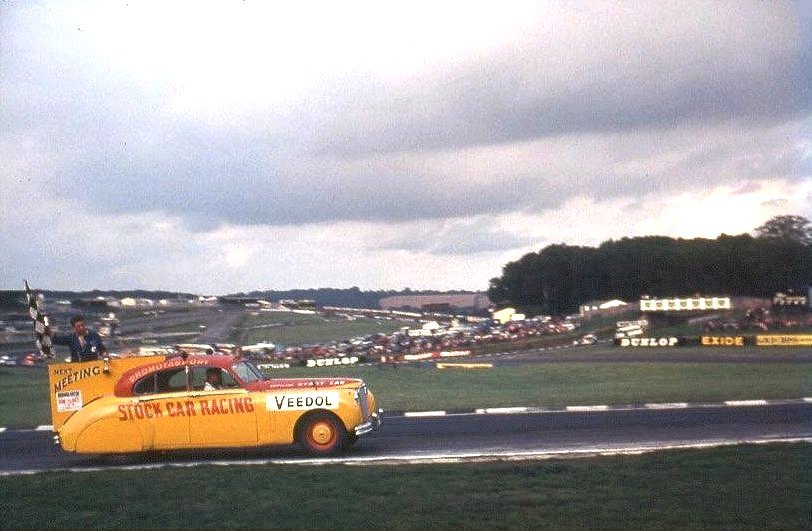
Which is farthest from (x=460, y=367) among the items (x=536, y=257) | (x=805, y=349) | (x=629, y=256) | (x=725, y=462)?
(x=536, y=257)

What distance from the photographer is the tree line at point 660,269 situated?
282 ft

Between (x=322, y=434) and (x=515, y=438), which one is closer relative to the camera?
(x=322, y=434)

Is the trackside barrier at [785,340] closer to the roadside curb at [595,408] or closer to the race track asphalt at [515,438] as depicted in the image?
the roadside curb at [595,408]

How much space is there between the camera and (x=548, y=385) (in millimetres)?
31828

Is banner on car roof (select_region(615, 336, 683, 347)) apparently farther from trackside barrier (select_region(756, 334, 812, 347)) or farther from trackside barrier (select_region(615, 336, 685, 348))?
trackside barrier (select_region(756, 334, 812, 347))

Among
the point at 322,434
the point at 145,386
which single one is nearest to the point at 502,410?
the point at 322,434

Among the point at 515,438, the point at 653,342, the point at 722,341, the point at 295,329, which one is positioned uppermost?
the point at 295,329

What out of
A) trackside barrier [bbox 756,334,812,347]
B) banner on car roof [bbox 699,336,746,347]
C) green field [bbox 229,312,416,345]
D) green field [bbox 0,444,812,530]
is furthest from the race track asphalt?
banner on car roof [bbox 699,336,746,347]

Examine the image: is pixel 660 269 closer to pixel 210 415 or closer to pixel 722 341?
pixel 722 341

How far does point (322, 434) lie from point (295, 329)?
38.8 metres

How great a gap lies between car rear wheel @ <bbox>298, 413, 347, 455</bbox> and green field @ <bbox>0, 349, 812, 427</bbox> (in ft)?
28.9

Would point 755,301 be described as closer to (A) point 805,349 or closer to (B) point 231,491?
(A) point 805,349

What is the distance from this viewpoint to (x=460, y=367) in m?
44.3

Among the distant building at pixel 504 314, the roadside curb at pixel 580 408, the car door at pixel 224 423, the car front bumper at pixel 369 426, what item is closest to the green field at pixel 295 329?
the roadside curb at pixel 580 408
